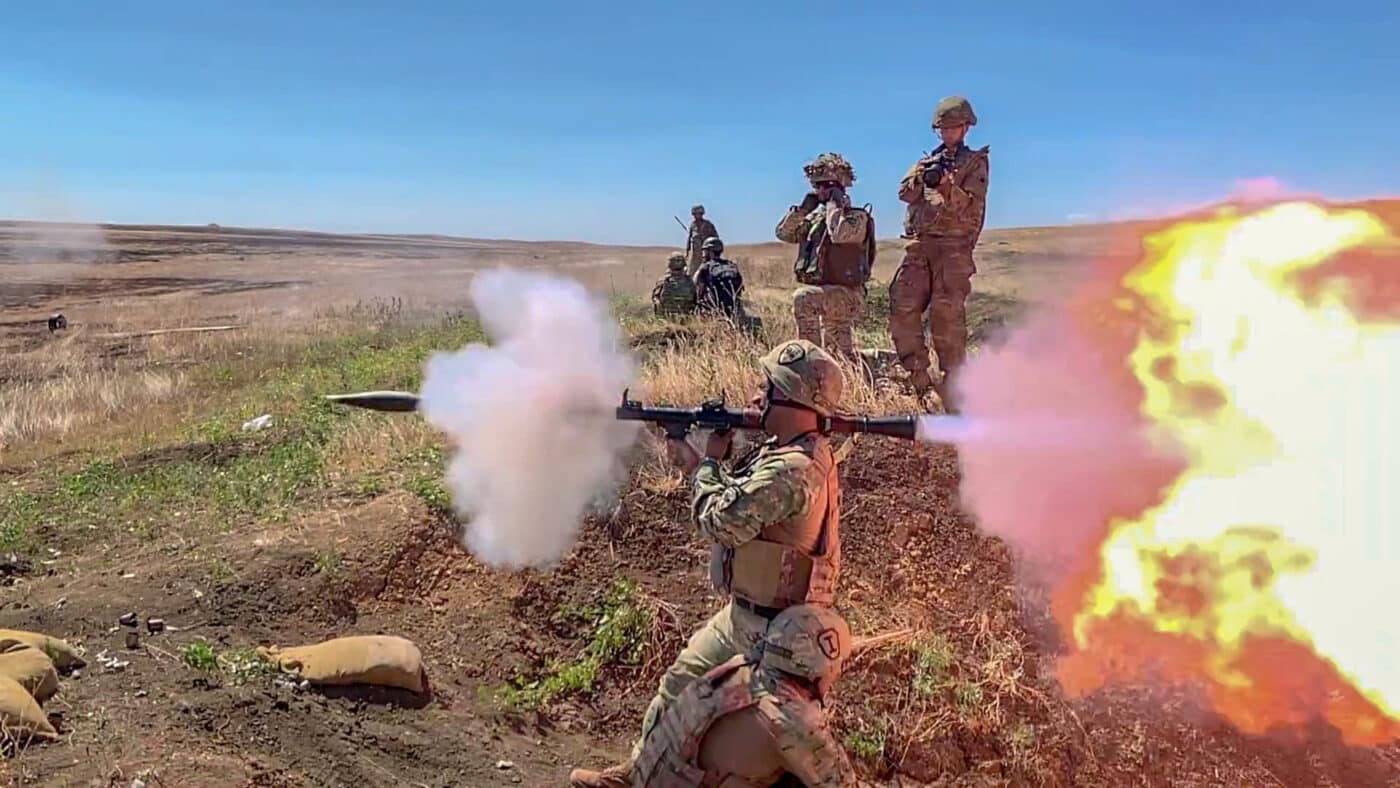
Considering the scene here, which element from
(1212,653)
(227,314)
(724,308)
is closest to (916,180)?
(1212,653)

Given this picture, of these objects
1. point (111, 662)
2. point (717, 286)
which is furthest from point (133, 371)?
point (111, 662)

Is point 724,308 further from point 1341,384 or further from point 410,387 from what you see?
point 1341,384

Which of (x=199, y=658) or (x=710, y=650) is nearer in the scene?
(x=710, y=650)

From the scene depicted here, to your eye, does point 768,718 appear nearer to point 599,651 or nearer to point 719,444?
point 719,444

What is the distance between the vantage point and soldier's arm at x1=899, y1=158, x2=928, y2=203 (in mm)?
A: 8102

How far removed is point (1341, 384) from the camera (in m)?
6.05

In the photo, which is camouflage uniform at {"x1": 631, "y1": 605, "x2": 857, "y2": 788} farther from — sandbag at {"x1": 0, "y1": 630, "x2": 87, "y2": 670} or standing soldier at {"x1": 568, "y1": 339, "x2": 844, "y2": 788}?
sandbag at {"x1": 0, "y1": 630, "x2": 87, "y2": 670}

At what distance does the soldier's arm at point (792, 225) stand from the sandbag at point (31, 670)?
21.4 feet

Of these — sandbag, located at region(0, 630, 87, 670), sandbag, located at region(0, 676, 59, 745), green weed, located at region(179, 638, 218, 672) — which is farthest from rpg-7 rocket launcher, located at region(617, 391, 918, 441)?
sandbag, located at region(0, 630, 87, 670)

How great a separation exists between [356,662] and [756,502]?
8.90ft

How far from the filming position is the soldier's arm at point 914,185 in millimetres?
8102

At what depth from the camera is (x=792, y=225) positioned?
9344mm

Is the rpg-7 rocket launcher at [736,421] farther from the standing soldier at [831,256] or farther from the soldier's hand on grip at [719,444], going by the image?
the standing soldier at [831,256]

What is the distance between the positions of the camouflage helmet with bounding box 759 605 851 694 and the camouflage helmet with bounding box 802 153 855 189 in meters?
5.56
